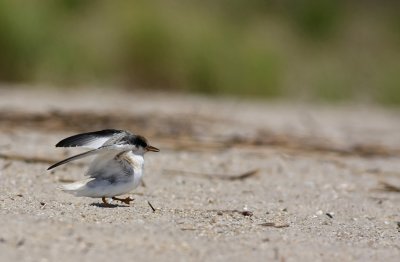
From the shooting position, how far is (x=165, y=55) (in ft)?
59.6

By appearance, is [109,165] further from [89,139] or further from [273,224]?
[273,224]

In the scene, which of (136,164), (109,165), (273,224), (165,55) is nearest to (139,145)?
(136,164)

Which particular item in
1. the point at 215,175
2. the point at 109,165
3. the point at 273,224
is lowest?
the point at 215,175

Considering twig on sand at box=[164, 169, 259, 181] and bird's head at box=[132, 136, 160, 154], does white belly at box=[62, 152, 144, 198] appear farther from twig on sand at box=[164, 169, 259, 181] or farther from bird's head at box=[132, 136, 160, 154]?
twig on sand at box=[164, 169, 259, 181]

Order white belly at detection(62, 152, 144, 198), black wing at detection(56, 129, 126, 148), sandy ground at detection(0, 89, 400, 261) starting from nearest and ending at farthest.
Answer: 1. sandy ground at detection(0, 89, 400, 261)
2. black wing at detection(56, 129, 126, 148)
3. white belly at detection(62, 152, 144, 198)

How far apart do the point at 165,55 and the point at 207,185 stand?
10048mm

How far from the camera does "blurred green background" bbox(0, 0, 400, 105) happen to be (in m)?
16.9

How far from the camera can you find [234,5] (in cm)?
2641

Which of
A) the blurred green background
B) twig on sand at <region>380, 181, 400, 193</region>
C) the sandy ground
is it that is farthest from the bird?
the blurred green background

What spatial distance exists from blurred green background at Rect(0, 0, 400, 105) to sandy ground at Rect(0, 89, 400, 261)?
1681 mm

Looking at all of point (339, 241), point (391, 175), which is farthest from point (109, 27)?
point (339, 241)

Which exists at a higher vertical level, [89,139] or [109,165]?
[89,139]

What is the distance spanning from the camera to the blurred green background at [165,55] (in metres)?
16.9

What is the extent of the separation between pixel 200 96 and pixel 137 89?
1.12m
